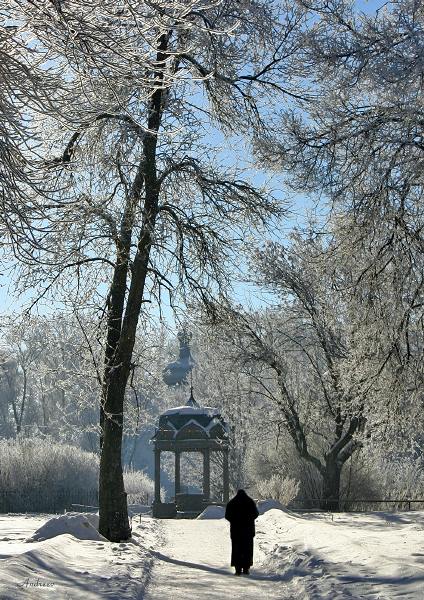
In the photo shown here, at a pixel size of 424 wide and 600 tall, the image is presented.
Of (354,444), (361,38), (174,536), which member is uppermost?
(361,38)

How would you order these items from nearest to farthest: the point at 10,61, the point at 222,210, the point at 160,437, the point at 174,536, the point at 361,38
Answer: the point at 10,61 → the point at 361,38 → the point at 222,210 → the point at 174,536 → the point at 160,437

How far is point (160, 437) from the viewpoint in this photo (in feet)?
107

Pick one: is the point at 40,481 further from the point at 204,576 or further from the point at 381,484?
the point at 204,576

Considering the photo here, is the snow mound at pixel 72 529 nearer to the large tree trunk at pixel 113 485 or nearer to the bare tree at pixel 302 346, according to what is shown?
the large tree trunk at pixel 113 485

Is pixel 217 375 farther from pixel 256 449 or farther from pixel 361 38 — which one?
pixel 361 38

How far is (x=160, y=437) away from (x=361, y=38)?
21.8m

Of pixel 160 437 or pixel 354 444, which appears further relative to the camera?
pixel 160 437

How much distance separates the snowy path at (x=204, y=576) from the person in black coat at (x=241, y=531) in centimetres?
22

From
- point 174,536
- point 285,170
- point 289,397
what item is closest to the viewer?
point 285,170

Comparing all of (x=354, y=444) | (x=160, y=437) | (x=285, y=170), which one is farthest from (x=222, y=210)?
(x=160, y=437)

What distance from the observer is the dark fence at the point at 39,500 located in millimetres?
33438

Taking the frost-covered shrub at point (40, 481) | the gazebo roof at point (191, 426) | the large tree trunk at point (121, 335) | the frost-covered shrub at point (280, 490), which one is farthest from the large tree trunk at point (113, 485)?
the frost-covered shrub at point (40, 481)

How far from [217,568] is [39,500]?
71.8 ft

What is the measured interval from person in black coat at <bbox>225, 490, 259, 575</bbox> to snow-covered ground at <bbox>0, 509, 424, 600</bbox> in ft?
0.69
